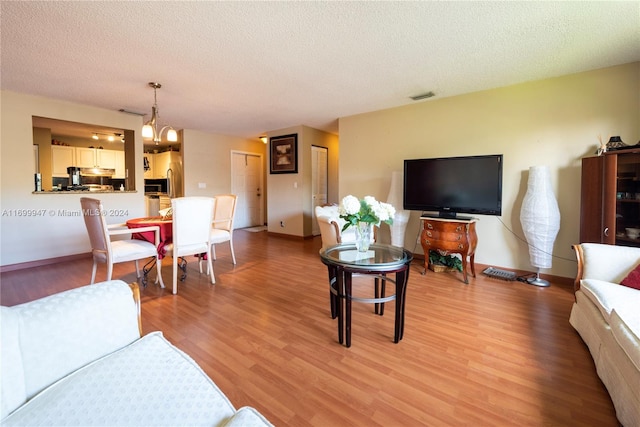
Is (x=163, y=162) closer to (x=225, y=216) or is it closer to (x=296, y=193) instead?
(x=296, y=193)

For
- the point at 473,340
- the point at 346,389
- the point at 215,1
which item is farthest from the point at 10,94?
the point at 473,340

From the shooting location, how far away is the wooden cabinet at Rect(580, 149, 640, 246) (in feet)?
8.20

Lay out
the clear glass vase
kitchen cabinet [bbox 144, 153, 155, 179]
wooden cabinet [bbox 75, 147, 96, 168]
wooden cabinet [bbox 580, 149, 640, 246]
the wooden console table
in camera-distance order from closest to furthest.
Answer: the clear glass vase < wooden cabinet [bbox 580, 149, 640, 246] < the wooden console table < wooden cabinet [bbox 75, 147, 96, 168] < kitchen cabinet [bbox 144, 153, 155, 179]

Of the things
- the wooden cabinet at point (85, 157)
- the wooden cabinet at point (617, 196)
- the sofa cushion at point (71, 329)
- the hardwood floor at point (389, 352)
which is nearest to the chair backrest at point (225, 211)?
the hardwood floor at point (389, 352)

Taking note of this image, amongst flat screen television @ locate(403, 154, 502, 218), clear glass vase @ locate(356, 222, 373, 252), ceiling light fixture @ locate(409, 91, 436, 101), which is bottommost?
clear glass vase @ locate(356, 222, 373, 252)

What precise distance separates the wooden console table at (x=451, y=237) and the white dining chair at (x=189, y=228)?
8.53 ft

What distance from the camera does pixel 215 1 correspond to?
1.85 metres

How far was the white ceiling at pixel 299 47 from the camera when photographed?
194 cm

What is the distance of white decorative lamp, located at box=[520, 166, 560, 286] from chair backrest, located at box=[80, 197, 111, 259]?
171 inches

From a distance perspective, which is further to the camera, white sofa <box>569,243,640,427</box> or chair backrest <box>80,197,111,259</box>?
chair backrest <box>80,197,111,259</box>

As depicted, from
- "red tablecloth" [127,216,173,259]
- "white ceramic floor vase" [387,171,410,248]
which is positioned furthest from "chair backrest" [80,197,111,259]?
"white ceramic floor vase" [387,171,410,248]

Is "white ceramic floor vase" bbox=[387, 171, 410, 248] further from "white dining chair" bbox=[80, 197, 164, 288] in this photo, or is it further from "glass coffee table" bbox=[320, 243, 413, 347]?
"white dining chair" bbox=[80, 197, 164, 288]

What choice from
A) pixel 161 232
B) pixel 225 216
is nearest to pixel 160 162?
pixel 225 216

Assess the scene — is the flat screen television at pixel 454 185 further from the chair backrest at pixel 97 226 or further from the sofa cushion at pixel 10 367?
the sofa cushion at pixel 10 367
